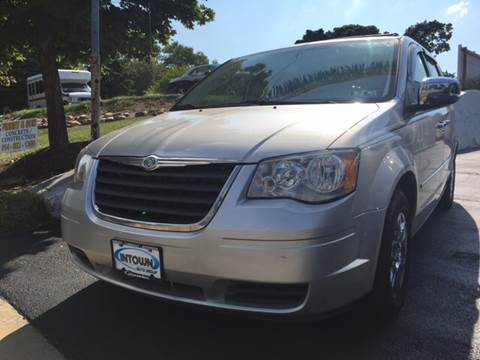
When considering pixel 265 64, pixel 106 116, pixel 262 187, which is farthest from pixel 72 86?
pixel 262 187

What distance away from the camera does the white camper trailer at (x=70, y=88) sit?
2381cm

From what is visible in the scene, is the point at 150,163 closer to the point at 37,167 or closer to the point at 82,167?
the point at 82,167

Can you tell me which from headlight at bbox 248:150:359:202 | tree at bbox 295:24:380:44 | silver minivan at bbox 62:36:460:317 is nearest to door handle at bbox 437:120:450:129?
silver minivan at bbox 62:36:460:317

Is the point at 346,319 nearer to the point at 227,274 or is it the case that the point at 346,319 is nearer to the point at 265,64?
the point at 227,274

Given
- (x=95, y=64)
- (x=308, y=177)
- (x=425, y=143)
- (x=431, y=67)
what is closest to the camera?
(x=308, y=177)

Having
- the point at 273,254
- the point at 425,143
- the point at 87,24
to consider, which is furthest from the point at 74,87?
the point at 273,254

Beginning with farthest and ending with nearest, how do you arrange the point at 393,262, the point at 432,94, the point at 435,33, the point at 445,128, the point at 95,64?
1. the point at 435,33
2. the point at 95,64
3. the point at 445,128
4. the point at 432,94
5. the point at 393,262

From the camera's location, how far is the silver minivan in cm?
220

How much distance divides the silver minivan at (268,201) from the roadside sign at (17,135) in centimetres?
493

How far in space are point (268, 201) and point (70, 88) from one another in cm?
2476

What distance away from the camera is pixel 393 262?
2.78 m

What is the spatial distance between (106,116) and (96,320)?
1223cm

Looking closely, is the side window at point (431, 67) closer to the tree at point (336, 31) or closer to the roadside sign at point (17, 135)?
the roadside sign at point (17, 135)

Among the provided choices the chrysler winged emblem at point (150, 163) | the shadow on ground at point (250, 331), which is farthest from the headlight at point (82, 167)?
the shadow on ground at point (250, 331)
